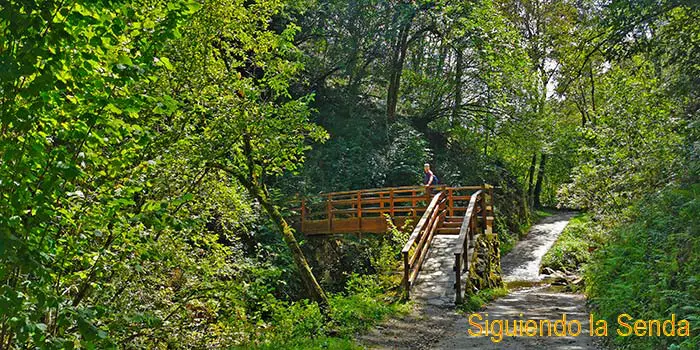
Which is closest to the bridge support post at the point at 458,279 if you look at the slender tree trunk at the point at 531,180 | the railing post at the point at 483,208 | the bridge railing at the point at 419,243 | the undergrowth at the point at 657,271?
the bridge railing at the point at 419,243

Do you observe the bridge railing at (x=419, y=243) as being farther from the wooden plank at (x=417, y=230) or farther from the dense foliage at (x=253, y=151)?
the dense foliage at (x=253, y=151)

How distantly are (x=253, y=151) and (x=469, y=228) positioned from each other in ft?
19.3

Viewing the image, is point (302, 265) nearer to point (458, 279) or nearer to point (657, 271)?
point (458, 279)

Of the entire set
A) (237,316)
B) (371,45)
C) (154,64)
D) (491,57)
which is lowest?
(237,316)

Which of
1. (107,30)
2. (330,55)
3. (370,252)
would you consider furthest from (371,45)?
(107,30)

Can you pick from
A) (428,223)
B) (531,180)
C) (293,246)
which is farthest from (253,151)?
(531,180)

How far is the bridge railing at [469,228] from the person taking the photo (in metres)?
8.89

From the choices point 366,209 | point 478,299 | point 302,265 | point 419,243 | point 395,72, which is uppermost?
point 395,72

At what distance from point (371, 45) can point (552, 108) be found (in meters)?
14.5

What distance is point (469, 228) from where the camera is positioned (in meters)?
11.5

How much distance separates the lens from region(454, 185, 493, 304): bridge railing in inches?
350

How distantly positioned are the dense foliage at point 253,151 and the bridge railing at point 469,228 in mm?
1199

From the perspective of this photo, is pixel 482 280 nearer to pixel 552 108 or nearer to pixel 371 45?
pixel 371 45

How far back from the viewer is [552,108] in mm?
28750
